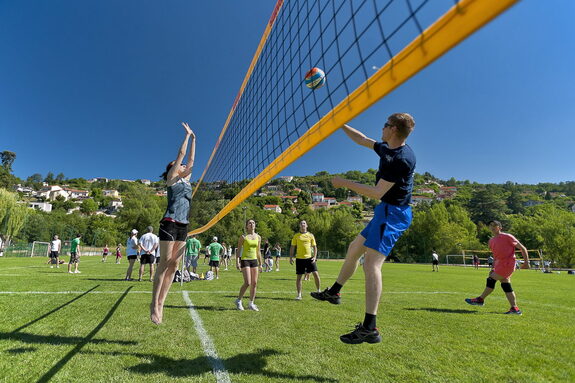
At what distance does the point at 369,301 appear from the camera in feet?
8.84

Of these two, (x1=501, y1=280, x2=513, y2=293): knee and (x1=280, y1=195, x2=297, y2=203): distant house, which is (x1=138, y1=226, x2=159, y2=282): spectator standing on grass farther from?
(x1=280, y1=195, x2=297, y2=203): distant house

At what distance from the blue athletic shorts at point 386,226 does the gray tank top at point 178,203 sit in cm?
239

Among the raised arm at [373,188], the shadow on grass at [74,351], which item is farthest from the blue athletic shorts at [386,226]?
the shadow on grass at [74,351]

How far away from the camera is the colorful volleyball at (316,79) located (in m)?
4.39

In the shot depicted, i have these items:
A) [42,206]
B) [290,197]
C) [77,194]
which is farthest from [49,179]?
[290,197]

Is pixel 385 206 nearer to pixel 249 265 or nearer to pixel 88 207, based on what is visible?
pixel 249 265

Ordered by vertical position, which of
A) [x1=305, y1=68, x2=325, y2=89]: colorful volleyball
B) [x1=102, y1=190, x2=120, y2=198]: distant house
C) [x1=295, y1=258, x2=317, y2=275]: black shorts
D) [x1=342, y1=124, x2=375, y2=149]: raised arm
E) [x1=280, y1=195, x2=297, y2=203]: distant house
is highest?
[x1=102, y1=190, x2=120, y2=198]: distant house

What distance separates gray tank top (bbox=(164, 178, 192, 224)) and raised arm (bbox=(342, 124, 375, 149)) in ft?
7.51

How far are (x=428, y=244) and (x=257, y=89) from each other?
189 feet

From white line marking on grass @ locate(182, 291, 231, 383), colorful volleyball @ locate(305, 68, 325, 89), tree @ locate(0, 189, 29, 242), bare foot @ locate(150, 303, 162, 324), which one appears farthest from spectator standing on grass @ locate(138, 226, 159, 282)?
tree @ locate(0, 189, 29, 242)

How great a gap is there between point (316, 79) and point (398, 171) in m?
2.27

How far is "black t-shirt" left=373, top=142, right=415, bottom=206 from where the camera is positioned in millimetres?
2693

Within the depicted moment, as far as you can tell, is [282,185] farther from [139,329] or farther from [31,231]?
[139,329]

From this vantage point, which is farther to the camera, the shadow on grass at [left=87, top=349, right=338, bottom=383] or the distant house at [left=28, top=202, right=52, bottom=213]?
the distant house at [left=28, top=202, right=52, bottom=213]
